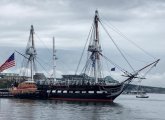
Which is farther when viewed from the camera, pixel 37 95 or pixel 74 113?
pixel 37 95

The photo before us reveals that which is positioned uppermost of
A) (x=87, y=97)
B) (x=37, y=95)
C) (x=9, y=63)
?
(x=9, y=63)

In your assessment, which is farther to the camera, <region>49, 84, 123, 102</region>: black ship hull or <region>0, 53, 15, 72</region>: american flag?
<region>49, 84, 123, 102</region>: black ship hull

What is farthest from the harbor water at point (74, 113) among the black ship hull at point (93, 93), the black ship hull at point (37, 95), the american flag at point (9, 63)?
the black ship hull at point (37, 95)

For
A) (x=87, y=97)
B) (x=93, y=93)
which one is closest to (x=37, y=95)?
(x=87, y=97)

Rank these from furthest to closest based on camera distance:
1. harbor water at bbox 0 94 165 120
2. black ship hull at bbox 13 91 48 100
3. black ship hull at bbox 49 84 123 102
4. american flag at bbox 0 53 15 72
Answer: black ship hull at bbox 13 91 48 100, black ship hull at bbox 49 84 123 102, american flag at bbox 0 53 15 72, harbor water at bbox 0 94 165 120

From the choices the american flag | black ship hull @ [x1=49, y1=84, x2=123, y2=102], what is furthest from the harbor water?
the american flag

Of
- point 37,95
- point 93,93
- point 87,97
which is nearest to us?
point 93,93

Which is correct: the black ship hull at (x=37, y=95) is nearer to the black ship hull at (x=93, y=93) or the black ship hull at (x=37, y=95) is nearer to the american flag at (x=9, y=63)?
the black ship hull at (x=93, y=93)

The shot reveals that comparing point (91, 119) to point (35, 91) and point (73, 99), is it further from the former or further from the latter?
point (35, 91)

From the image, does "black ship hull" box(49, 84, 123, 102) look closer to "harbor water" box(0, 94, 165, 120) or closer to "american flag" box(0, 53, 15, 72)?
"american flag" box(0, 53, 15, 72)

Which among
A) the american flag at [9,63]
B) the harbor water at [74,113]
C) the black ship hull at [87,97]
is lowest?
the harbor water at [74,113]

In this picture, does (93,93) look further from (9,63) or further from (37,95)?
(9,63)

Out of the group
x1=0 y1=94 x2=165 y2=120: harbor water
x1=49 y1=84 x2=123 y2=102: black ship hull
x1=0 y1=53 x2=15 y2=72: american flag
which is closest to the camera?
x1=0 y1=94 x2=165 y2=120: harbor water

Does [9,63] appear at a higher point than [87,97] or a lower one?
higher
